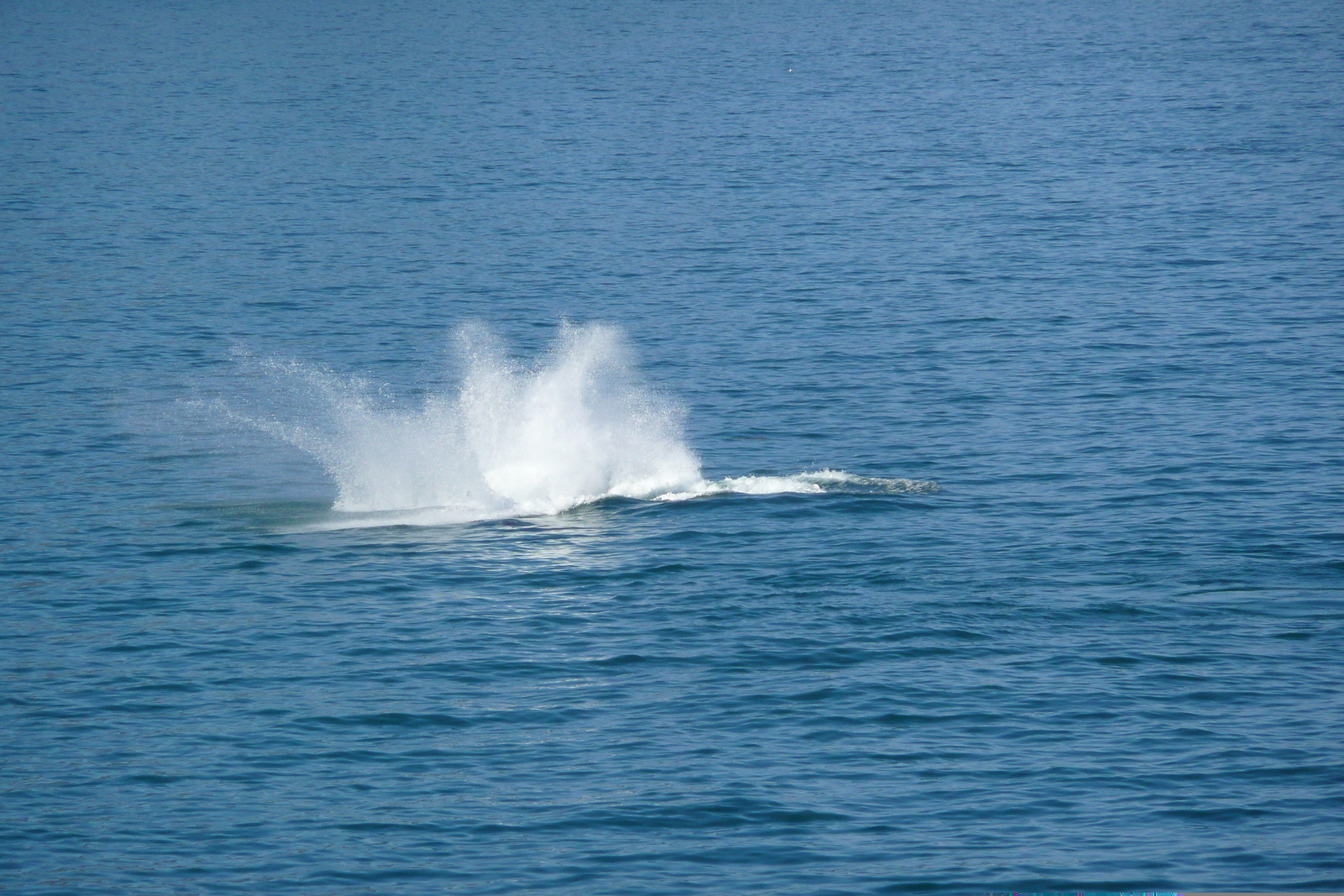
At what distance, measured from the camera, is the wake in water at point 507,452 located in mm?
43219

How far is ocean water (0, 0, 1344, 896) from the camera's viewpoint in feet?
88.5

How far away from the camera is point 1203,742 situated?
95.1 ft

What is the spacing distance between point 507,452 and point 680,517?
241 inches

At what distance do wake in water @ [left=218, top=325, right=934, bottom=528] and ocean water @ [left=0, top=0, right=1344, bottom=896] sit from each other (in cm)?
19

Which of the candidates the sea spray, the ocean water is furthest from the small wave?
the sea spray

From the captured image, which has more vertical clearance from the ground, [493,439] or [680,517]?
[493,439]

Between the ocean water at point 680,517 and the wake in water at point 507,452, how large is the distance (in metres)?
0.19

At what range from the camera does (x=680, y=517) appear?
136ft

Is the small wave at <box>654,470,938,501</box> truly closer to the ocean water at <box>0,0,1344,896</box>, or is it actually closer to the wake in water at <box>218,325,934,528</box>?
the wake in water at <box>218,325,934,528</box>

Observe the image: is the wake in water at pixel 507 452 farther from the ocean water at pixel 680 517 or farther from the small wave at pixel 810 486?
the ocean water at pixel 680 517

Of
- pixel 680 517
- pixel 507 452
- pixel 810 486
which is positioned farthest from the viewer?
pixel 507 452

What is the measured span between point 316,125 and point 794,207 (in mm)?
40098

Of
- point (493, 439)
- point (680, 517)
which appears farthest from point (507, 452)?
point (680, 517)

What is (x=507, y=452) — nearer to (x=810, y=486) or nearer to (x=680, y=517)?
(x=680, y=517)
